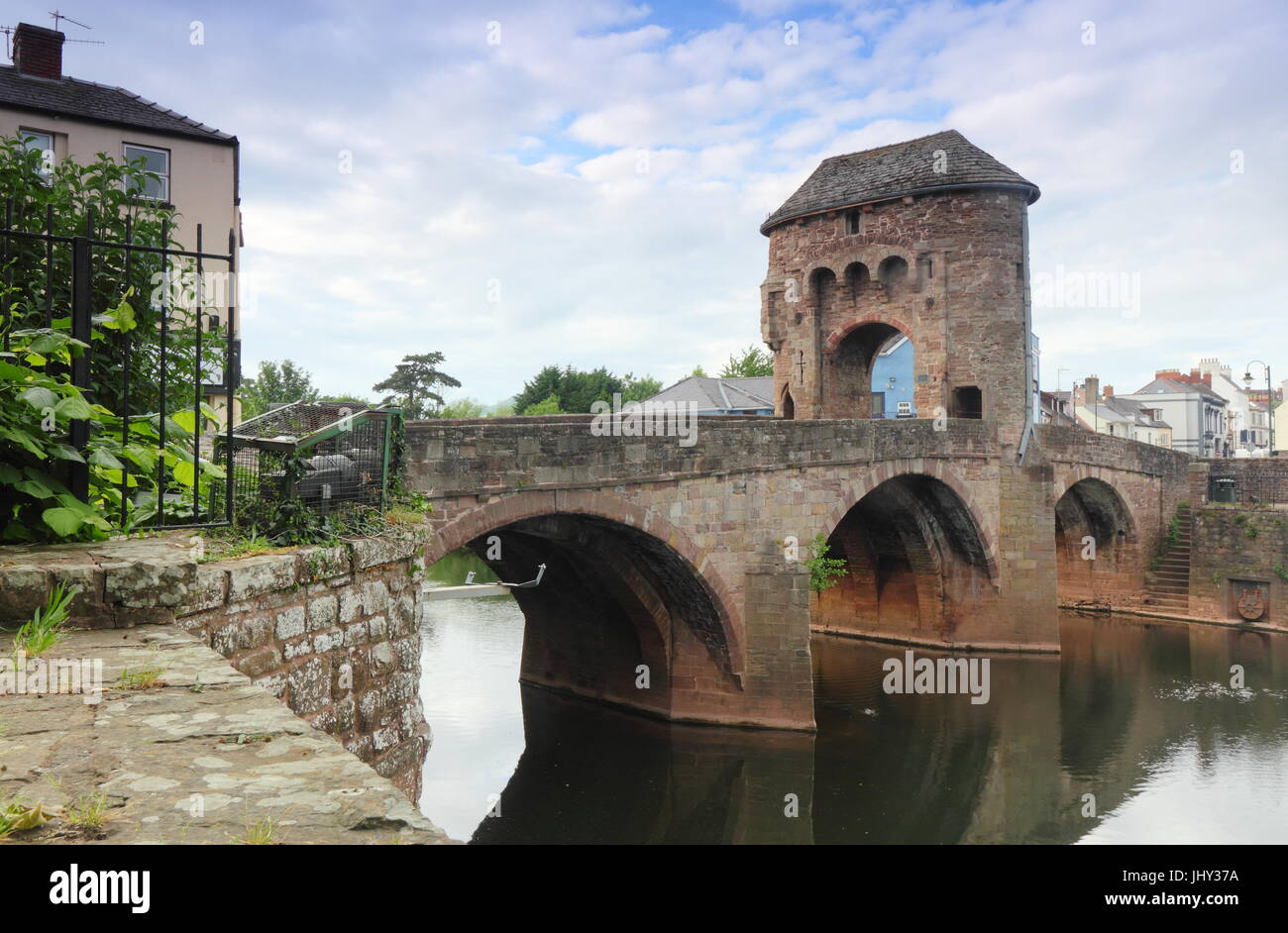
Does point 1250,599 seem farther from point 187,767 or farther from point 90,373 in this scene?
point 187,767

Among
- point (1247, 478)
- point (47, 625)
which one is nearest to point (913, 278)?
point (1247, 478)

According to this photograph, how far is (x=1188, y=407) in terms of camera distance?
60312 mm

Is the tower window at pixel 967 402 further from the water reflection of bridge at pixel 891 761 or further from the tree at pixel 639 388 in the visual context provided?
the tree at pixel 639 388

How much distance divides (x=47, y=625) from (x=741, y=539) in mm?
12513

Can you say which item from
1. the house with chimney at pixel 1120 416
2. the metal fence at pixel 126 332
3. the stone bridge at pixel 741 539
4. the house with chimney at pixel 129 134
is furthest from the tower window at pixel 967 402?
the house with chimney at pixel 1120 416

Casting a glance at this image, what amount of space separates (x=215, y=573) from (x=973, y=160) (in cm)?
2143

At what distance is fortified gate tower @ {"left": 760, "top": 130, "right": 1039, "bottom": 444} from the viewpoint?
2178 centimetres

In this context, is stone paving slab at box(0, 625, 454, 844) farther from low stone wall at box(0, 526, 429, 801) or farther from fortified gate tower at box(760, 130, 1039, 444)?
fortified gate tower at box(760, 130, 1039, 444)

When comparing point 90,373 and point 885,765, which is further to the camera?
point 885,765

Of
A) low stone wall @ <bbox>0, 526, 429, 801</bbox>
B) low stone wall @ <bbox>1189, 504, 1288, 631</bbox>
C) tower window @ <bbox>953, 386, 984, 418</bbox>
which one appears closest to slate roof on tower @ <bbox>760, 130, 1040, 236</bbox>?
tower window @ <bbox>953, 386, 984, 418</bbox>

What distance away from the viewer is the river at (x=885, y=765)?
493 inches

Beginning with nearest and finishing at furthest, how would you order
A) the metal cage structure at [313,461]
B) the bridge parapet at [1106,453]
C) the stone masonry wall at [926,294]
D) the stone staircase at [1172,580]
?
the metal cage structure at [313,461], the stone masonry wall at [926,294], the bridge parapet at [1106,453], the stone staircase at [1172,580]
